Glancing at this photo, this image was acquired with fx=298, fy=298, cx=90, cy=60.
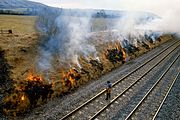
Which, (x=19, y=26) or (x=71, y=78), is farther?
(x=19, y=26)

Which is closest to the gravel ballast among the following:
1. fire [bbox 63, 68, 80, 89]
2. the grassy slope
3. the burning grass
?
the burning grass

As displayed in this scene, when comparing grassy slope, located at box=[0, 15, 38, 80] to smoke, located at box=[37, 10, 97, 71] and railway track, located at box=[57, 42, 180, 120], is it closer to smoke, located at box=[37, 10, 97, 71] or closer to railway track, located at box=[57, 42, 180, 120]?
smoke, located at box=[37, 10, 97, 71]

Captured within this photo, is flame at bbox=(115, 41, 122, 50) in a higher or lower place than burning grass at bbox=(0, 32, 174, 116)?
higher

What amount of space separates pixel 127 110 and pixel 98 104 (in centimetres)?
216

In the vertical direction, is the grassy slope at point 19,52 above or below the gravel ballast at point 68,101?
above

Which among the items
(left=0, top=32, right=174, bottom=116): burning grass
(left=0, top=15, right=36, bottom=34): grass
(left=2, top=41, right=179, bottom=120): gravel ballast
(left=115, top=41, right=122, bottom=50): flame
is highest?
(left=0, top=15, right=36, bottom=34): grass

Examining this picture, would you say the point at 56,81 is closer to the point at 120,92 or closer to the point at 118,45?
the point at 120,92

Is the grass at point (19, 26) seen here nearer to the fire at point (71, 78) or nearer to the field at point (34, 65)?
the field at point (34, 65)

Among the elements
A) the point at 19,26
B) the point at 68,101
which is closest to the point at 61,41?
the point at 68,101

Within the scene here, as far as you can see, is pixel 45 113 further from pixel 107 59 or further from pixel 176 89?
pixel 107 59

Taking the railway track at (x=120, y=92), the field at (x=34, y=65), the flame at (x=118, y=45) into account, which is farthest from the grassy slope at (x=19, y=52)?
the flame at (x=118, y=45)

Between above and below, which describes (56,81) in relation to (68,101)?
above

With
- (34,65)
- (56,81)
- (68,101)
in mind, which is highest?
(34,65)

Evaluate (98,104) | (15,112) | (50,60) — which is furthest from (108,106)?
(50,60)
